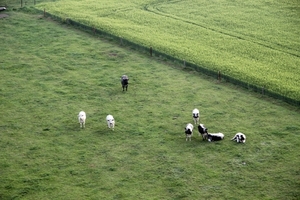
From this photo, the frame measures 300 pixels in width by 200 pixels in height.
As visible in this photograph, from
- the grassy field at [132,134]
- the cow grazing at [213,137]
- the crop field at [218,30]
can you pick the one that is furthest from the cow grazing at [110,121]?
the crop field at [218,30]

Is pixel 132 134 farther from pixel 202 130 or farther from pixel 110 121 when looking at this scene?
pixel 202 130

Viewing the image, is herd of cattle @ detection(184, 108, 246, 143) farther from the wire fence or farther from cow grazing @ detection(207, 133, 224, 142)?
the wire fence

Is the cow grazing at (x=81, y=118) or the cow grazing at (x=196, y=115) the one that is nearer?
the cow grazing at (x=81, y=118)

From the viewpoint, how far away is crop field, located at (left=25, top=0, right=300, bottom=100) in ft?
160

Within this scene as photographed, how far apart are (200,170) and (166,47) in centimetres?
2512

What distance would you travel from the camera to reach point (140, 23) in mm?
64562

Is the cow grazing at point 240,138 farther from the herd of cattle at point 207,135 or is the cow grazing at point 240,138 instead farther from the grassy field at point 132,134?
the grassy field at point 132,134

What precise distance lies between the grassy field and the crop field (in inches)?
130

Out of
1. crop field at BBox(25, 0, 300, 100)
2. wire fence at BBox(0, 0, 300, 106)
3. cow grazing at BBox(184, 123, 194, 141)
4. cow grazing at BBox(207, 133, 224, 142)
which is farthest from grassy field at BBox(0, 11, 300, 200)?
crop field at BBox(25, 0, 300, 100)

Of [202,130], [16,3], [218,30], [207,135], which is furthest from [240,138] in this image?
[16,3]

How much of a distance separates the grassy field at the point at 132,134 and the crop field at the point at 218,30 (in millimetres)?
3298

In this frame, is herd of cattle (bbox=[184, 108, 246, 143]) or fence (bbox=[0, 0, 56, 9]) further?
fence (bbox=[0, 0, 56, 9])

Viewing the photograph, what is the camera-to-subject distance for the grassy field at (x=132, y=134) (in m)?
29.7

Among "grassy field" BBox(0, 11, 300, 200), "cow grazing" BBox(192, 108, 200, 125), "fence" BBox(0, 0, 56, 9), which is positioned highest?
"fence" BBox(0, 0, 56, 9)
